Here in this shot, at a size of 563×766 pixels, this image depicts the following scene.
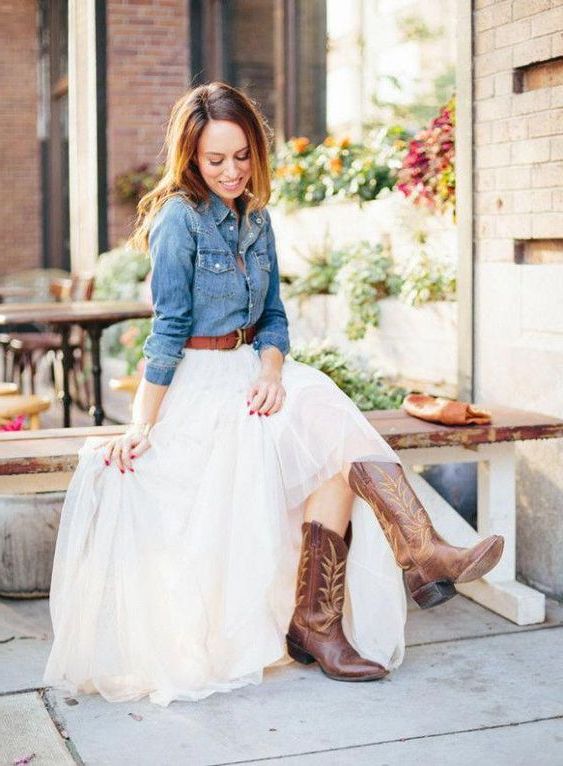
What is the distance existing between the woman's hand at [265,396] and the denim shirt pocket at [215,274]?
290 mm

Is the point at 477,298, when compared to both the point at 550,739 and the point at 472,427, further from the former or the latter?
the point at 550,739

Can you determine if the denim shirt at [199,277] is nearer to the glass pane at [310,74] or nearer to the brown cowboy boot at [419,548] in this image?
the brown cowboy boot at [419,548]

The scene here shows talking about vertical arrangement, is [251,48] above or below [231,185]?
above

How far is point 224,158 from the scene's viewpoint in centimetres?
346

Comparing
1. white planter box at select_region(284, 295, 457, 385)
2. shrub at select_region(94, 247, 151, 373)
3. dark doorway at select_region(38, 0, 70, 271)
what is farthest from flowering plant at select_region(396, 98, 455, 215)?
dark doorway at select_region(38, 0, 70, 271)

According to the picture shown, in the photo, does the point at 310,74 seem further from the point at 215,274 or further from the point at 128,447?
the point at 128,447

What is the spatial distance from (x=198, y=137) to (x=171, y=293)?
461 millimetres

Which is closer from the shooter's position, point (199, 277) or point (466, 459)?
point (199, 277)

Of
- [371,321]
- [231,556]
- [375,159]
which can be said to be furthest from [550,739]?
[375,159]

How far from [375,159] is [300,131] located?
265cm

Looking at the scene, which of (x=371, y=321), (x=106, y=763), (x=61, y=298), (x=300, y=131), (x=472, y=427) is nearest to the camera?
(x=106, y=763)

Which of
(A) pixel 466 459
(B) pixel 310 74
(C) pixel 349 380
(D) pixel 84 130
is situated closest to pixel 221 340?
(A) pixel 466 459

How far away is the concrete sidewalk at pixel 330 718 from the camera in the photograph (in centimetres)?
295

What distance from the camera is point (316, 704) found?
10.8 feet
